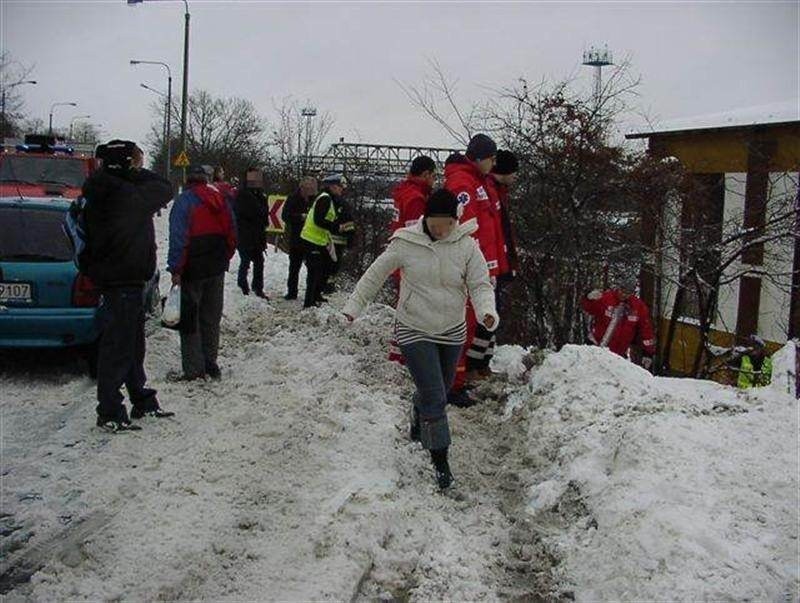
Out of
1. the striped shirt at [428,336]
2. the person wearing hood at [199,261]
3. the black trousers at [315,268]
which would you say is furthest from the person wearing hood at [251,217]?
the striped shirt at [428,336]

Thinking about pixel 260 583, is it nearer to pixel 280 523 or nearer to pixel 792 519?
pixel 280 523

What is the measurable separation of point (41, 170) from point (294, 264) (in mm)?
5077

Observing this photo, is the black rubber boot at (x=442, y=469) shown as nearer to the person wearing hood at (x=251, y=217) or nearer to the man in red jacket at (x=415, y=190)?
the man in red jacket at (x=415, y=190)

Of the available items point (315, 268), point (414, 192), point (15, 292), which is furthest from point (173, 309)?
point (315, 268)

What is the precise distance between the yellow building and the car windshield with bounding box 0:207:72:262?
6.56 m

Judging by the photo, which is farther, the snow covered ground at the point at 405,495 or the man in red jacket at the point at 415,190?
the man in red jacket at the point at 415,190

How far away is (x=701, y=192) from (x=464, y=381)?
554 cm

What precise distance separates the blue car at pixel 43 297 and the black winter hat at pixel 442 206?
3607 mm

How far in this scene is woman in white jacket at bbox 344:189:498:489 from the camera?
5.21 metres

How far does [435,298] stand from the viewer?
5246mm

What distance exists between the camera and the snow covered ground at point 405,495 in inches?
157

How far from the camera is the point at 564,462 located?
544 centimetres

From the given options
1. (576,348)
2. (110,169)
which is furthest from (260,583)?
(576,348)

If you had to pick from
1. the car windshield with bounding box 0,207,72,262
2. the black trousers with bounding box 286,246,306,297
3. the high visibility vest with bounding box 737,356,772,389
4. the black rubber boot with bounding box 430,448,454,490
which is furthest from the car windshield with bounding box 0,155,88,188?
the black rubber boot with bounding box 430,448,454,490
